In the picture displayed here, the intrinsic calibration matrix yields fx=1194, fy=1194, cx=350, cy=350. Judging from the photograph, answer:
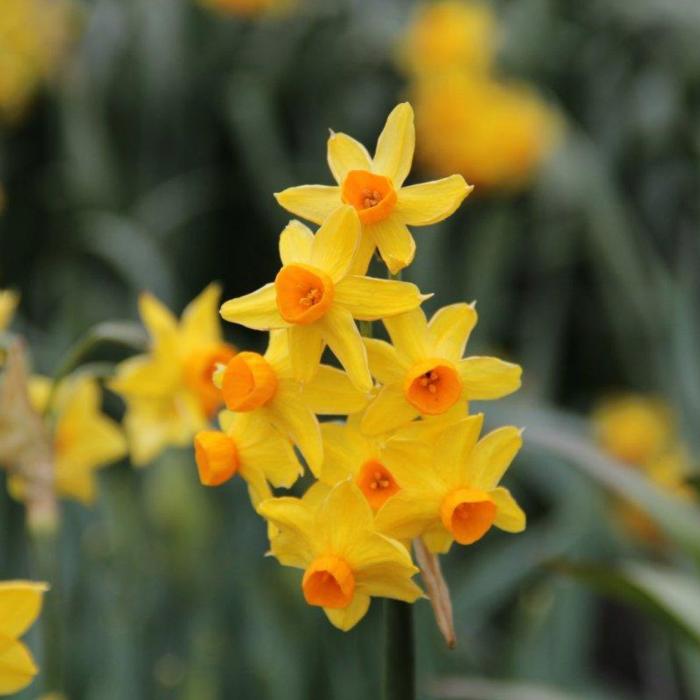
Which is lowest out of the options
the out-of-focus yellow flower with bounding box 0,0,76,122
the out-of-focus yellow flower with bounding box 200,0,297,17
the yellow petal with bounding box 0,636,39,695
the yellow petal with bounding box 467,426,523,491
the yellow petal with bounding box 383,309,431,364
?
the yellow petal with bounding box 0,636,39,695

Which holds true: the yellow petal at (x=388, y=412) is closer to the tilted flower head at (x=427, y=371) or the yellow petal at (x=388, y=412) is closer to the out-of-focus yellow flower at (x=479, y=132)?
the tilted flower head at (x=427, y=371)

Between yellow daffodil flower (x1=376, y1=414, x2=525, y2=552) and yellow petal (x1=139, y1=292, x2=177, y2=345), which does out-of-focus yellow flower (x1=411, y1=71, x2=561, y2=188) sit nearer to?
yellow petal (x1=139, y1=292, x2=177, y2=345)

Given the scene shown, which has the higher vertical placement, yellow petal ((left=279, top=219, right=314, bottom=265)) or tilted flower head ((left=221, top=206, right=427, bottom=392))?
yellow petal ((left=279, top=219, right=314, bottom=265))

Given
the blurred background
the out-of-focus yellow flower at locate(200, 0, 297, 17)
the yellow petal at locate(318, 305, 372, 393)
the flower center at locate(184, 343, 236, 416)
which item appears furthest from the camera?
the out-of-focus yellow flower at locate(200, 0, 297, 17)

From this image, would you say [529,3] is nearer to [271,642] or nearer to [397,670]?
[271,642]

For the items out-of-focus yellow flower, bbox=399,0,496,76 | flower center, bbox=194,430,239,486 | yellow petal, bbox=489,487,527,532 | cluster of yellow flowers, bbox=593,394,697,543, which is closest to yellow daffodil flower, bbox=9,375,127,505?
flower center, bbox=194,430,239,486

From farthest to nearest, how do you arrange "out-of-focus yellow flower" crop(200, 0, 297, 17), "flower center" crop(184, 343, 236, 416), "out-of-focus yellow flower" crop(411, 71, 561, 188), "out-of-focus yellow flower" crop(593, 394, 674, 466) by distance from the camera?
1. "out-of-focus yellow flower" crop(200, 0, 297, 17)
2. "out-of-focus yellow flower" crop(411, 71, 561, 188)
3. "out-of-focus yellow flower" crop(593, 394, 674, 466)
4. "flower center" crop(184, 343, 236, 416)

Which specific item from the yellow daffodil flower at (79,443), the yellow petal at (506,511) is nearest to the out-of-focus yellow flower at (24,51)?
the yellow daffodil flower at (79,443)

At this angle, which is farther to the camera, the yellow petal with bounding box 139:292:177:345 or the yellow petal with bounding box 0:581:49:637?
the yellow petal with bounding box 139:292:177:345

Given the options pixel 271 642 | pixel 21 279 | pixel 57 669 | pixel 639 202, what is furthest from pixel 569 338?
pixel 57 669
